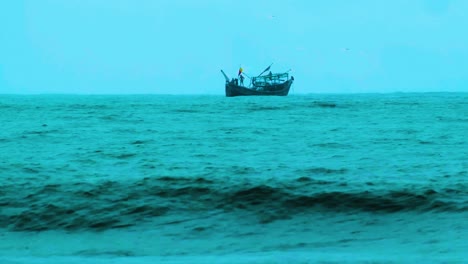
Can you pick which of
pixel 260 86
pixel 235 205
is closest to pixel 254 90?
pixel 260 86

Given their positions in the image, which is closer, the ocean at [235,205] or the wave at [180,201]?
the ocean at [235,205]

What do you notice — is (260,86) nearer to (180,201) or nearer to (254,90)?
(254,90)

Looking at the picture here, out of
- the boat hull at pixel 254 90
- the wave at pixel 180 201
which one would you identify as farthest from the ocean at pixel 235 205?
the boat hull at pixel 254 90

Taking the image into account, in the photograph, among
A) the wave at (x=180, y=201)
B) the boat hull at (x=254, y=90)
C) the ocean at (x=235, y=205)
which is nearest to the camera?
the ocean at (x=235, y=205)

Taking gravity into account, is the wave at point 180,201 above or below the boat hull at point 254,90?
above

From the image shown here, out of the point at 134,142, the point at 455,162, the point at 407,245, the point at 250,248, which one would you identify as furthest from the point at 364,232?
the point at 134,142

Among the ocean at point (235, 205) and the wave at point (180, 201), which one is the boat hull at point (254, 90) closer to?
the ocean at point (235, 205)

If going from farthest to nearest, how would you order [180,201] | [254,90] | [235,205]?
[254,90] < [180,201] < [235,205]

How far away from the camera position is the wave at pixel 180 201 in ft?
28.0

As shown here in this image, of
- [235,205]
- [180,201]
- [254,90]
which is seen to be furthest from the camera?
[254,90]

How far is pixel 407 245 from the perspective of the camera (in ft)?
21.6

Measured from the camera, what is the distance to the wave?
8.52 m

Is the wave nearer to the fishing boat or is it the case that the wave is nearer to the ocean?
the ocean

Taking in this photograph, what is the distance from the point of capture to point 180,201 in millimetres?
9445
